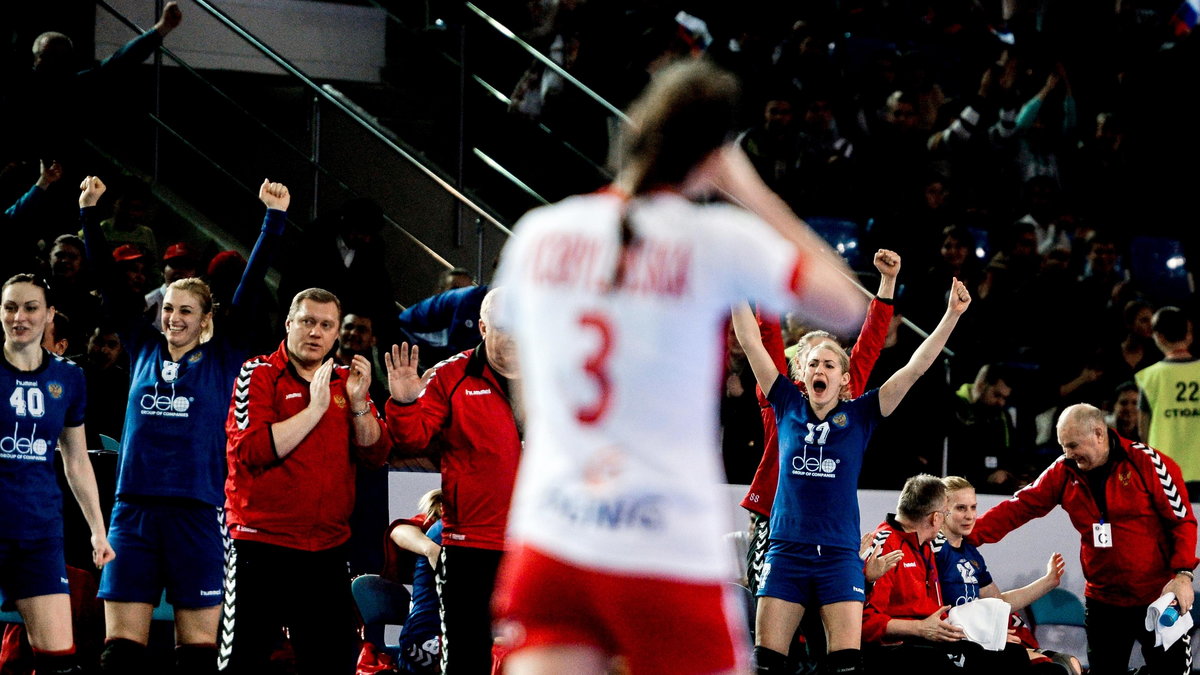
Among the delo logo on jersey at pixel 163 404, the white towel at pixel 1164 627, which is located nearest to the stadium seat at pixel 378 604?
the delo logo on jersey at pixel 163 404

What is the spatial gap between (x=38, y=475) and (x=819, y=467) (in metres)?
3.45

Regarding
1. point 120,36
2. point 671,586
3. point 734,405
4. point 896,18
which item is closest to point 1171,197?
point 896,18

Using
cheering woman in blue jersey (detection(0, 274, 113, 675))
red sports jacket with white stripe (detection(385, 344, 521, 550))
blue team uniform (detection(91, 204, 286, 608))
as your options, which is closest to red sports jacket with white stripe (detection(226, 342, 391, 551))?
blue team uniform (detection(91, 204, 286, 608))

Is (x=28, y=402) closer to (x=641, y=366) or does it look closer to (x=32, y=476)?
(x=32, y=476)

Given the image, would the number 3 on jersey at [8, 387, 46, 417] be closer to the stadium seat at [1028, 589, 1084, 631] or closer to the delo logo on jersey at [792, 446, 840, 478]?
the delo logo on jersey at [792, 446, 840, 478]

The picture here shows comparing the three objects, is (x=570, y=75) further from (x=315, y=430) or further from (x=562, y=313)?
(x=562, y=313)

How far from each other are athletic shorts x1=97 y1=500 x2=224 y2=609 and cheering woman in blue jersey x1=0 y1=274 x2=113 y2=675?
4.6 inches

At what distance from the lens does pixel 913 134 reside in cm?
1234

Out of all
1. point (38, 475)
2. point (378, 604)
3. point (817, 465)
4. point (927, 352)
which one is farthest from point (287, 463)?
point (927, 352)

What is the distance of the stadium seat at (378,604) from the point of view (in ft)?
24.1

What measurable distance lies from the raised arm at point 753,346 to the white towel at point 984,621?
178 cm

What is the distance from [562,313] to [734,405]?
637cm

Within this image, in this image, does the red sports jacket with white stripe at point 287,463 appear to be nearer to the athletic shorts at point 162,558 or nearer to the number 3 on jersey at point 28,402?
the athletic shorts at point 162,558

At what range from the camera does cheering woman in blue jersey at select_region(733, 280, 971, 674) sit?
252 inches
